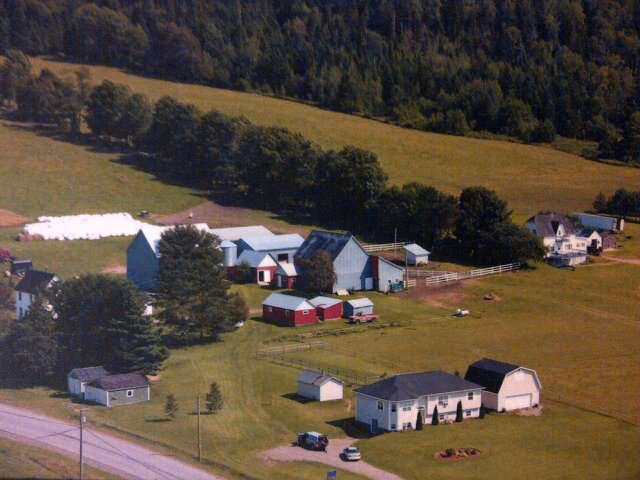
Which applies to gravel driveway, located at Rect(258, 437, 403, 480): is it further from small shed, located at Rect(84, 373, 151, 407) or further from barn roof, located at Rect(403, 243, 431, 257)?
barn roof, located at Rect(403, 243, 431, 257)

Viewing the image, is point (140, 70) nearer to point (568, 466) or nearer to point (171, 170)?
point (171, 170)

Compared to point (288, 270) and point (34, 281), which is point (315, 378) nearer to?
point (34, 281)

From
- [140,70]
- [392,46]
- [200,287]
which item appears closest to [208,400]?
[200,287]

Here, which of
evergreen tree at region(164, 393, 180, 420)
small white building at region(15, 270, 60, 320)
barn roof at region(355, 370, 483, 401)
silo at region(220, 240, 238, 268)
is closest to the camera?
evergreen tree at region(164, 393, 180, 420)

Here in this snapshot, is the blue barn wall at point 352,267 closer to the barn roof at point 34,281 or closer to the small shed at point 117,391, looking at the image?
the barn roof at point 34,281

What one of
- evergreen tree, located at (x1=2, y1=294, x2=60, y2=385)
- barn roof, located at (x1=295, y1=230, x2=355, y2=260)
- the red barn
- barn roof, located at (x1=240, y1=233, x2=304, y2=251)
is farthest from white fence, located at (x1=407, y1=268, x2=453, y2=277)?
evergreen tree, located at (x1=2, y1=294, x2=60, y2=385)

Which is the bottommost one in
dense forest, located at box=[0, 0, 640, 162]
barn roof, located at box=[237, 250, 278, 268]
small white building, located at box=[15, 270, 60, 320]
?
small white building, located at box=[15, 270, 60, 320]
